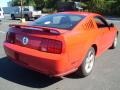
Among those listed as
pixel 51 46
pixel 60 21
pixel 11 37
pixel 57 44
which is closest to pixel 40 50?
pixel 51 46

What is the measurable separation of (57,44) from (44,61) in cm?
41

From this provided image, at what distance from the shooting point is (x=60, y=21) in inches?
261

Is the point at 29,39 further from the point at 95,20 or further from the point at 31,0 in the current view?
the point at 31,0

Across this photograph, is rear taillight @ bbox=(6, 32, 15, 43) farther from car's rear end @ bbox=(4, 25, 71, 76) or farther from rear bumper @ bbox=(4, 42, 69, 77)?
rear bumper @ bbox=(4, 42, 69, 77)

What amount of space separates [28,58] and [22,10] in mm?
26524

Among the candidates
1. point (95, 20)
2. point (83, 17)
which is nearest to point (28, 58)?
point (83, 17)

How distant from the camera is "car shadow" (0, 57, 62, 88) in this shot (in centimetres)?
582

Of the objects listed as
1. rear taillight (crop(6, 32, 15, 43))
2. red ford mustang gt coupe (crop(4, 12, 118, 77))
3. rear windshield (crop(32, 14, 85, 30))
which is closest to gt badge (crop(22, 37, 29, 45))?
red ford mustang gt coupe (crop(4, 12, 118, 77))

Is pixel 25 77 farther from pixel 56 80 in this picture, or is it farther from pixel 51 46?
pixel 51 46

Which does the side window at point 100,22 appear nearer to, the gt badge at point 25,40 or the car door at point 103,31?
the car door at point 103,31

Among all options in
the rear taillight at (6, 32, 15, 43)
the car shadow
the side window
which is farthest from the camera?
the side window

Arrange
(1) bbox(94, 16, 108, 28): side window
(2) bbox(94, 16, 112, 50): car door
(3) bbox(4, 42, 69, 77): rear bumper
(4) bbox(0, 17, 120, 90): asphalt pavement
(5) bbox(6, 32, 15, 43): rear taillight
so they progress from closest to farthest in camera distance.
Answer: (3) bbox(4, 42, 69, 77): rear bumper
(4) bbox(0, 17, 120, 90): asphalt pavement
(5) bbox(6, 32, 15, 43): rear taillight
(2) bbox(94, 16, 112, 50): car door
(1) bbox(94, 16, 108, 28): side window

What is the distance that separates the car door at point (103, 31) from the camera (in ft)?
24.1

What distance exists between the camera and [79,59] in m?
5.90
